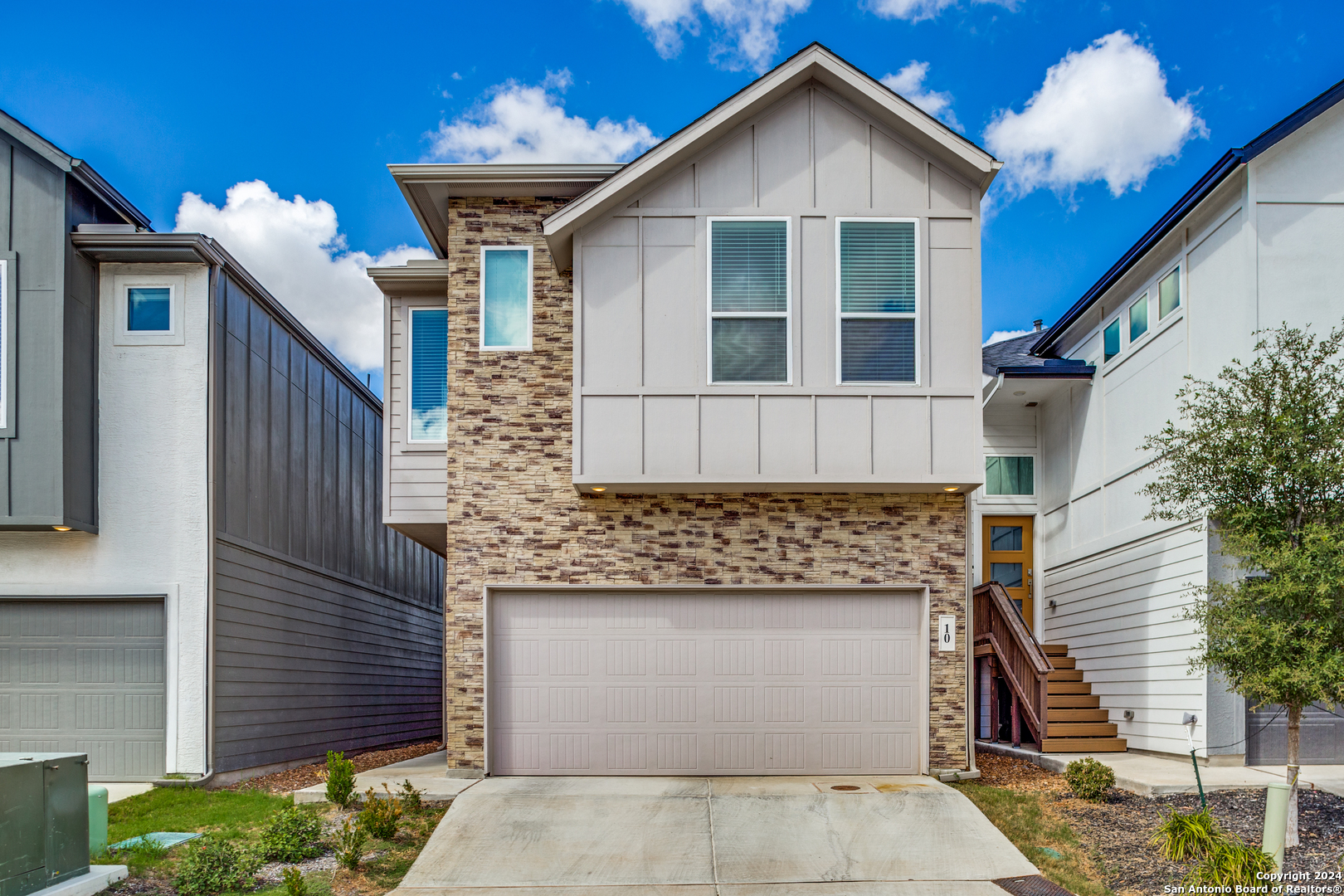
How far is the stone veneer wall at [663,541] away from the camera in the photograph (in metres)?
10.7

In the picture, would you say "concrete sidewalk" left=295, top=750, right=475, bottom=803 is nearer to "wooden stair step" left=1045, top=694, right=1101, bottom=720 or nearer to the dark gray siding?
the dark gray siding

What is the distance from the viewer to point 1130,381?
1351 cm

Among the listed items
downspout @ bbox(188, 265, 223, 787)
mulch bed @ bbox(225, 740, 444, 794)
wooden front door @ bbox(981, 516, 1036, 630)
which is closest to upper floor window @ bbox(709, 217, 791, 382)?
downspout @ bbox(188, 265, 223, 787)

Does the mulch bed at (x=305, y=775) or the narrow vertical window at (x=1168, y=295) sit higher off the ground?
the narrow vertical window at (x=1168, y=295)

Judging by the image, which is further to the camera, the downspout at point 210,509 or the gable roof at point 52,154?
the downspout at point 210,509

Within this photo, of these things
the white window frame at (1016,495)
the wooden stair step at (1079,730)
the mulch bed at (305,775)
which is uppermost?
the white window frame at (1016,495)

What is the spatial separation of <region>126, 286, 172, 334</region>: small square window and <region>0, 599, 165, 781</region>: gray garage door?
11.0ft

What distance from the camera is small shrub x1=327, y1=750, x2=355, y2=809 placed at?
9.03 metres

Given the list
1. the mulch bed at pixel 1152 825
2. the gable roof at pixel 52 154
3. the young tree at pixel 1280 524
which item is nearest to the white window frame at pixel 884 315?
the young tree at pixel 1280 524

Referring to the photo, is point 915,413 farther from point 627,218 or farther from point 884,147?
point 627,218

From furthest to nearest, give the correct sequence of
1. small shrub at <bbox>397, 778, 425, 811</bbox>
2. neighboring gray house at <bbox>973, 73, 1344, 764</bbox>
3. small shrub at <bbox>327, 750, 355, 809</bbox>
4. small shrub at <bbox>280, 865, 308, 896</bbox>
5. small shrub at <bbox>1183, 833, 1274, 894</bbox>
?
neighboring gray house at <bbox>973, 73, 1344, 764</bbox> → small shrub at <bbox>397, 778, 425, 811</bbox> → small shrub at <bbox>327, 750, 355, 809</bbox> → small shrub at <bbox>1183, 833, 1274, 894</bbox> → small shrub at <bbox>280, 865, 308, 896</bbox>

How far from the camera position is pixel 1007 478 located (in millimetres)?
16516

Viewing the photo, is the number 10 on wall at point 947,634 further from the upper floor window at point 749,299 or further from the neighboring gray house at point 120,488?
the neighboring gray house at point 120,488

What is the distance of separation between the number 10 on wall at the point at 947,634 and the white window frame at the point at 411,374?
642 cm
